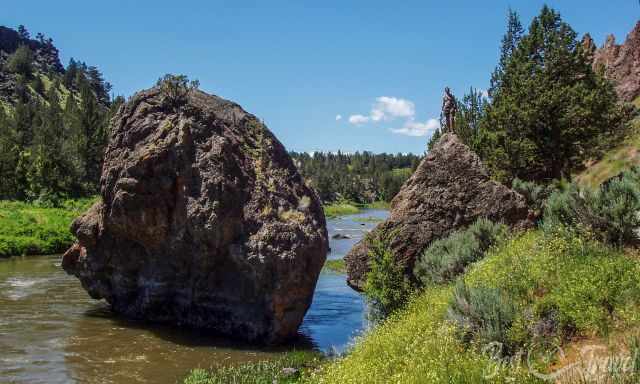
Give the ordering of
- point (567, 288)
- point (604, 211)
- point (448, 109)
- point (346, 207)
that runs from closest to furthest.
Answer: point (567, 288) → point (604, 211) → point (448, 109) → point (346, 207)

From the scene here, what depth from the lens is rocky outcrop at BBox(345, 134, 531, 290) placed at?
17.2 m

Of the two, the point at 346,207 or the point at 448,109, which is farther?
the point at 346,207

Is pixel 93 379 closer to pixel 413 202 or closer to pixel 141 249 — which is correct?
pixel 141 249

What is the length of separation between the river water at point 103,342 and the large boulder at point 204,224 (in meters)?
1.08

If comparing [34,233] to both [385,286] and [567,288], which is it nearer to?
[385,286]

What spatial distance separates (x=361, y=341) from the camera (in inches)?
476

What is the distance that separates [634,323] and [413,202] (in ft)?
34.8

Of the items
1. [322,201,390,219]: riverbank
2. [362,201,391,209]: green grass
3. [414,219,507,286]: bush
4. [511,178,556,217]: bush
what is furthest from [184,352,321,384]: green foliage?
[362,201,391,209]: green grass

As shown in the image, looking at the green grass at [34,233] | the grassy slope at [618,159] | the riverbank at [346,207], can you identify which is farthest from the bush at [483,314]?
the riverbank at [346,207]

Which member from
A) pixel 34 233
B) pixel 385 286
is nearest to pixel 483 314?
pixel 385 286

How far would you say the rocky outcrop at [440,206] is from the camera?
17.2m

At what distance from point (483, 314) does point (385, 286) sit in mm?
6218

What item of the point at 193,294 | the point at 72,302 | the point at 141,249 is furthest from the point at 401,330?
the point at 72,302

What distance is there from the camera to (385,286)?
48.6 ft
